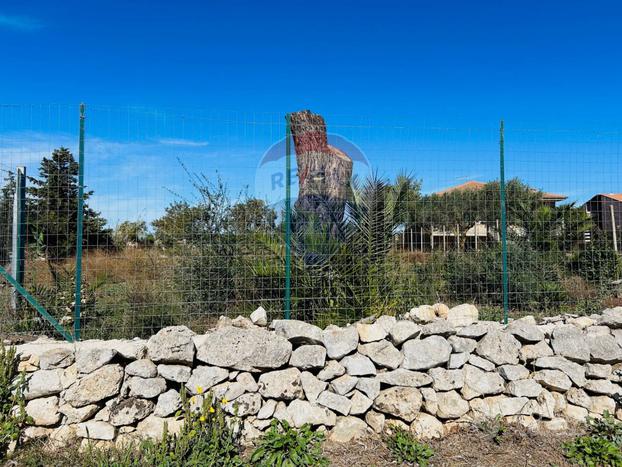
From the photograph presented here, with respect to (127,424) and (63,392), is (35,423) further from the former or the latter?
(127,424)

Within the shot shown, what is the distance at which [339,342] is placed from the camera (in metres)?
4.07

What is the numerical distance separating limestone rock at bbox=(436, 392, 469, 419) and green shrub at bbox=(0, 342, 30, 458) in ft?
11.7

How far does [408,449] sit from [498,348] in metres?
1.43

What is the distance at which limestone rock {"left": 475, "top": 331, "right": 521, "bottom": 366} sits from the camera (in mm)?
4273

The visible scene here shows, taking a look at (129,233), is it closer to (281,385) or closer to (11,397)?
(11,397)

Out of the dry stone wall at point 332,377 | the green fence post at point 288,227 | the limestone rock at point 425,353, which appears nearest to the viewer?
the dry stone wall at point 332,377

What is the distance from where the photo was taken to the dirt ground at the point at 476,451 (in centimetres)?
351

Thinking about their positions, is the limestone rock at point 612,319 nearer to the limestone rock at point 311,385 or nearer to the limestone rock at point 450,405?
the limestone rock at point 450,405

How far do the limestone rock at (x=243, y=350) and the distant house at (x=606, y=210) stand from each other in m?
4.67

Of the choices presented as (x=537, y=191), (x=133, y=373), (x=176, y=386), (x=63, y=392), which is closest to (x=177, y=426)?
(x=176, y=386)

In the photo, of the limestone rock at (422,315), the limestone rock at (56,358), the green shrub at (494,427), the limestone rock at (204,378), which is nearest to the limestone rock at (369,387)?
the limestone rock at (422,315)

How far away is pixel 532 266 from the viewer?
18.1 ft

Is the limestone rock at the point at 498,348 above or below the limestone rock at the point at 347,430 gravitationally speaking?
above

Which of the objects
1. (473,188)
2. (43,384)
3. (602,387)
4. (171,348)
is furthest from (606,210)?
(43,384)
